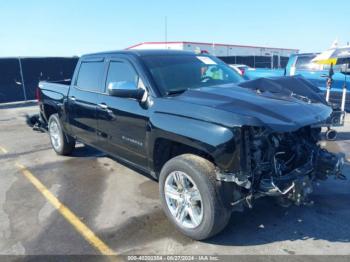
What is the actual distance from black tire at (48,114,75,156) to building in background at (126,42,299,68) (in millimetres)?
19333

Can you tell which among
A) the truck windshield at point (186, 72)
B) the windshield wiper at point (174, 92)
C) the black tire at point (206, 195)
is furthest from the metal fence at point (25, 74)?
the black tire at point (206, 195)

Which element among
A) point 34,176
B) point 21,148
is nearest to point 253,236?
point 34,176

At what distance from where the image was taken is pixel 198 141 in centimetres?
336

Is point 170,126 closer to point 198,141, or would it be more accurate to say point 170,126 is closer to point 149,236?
point 198,141

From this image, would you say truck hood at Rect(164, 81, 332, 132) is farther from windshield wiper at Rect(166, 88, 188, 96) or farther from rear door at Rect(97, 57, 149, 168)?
rear door at Rect(97, 57, 149, 168)

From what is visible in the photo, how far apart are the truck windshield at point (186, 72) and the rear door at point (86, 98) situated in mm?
1033

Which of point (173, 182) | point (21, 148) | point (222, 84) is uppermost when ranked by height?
point (222, 84)

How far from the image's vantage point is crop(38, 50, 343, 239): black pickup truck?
325cm

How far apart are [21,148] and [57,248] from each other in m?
4.83

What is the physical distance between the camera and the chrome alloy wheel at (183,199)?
11.9 ft

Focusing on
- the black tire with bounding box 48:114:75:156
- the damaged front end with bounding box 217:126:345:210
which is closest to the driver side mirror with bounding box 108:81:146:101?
the damaged front end with bounding box 217:126:345:210

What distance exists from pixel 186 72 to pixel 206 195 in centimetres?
184

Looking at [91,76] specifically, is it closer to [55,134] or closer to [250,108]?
[55,134]

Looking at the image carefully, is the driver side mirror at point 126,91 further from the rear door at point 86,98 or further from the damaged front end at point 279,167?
the damaged front end at point 279,167
